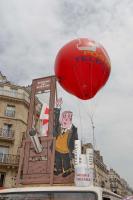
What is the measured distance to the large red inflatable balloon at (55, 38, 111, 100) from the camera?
9602mm

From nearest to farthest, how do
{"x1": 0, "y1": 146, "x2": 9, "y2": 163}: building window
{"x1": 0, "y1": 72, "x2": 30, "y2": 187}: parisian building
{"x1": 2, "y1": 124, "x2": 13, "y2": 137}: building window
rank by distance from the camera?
{"x1": 0, "y1": 72, "x2": 30, "y2": 187}: parisian building
{"x1": 0, "y1": 146, "x2": 9, "y2": 163}: building window
{"x1": 2, "y1": 124, "x2": 13, "y2": 137}: building window

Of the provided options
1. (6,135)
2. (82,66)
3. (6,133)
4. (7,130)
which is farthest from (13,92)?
(82,66)

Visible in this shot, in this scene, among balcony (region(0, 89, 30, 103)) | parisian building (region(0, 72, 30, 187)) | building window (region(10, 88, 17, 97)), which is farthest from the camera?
building window (region(10, 88, 17, 97))

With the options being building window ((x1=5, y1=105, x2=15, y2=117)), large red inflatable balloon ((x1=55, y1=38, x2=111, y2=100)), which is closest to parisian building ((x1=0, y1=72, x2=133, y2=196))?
building window ((x1=5, y1=105, x2=15, y2=117))

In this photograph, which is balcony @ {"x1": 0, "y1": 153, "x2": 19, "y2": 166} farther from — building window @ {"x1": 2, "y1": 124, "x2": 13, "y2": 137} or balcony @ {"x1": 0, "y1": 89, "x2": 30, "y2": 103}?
balcony @ {"x1": 0, "y1": 89, "x2": 30, "y2": 103}

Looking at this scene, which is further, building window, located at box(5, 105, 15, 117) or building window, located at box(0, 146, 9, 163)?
building window, located at box(5, 105, 15, 117)

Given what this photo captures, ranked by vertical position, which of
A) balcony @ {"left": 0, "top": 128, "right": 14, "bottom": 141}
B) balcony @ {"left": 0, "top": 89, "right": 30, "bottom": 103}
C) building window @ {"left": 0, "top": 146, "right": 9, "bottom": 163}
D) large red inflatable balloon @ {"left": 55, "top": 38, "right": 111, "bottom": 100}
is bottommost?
large red inflatable balloon @ {"left": 55, "top": 38, "right": 111, "bottom": 100}

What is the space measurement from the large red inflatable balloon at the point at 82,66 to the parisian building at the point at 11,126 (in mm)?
24261

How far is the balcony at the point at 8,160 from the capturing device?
3238 centimetres

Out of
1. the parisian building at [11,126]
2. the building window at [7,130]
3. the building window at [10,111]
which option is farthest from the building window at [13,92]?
the building window at [7,130]

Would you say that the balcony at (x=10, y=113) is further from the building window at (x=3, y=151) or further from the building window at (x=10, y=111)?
the building window at (x=3, y=151)

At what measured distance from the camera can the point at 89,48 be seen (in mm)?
9727

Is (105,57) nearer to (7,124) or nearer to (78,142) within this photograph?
(78,142)

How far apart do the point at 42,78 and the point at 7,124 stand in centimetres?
2518
